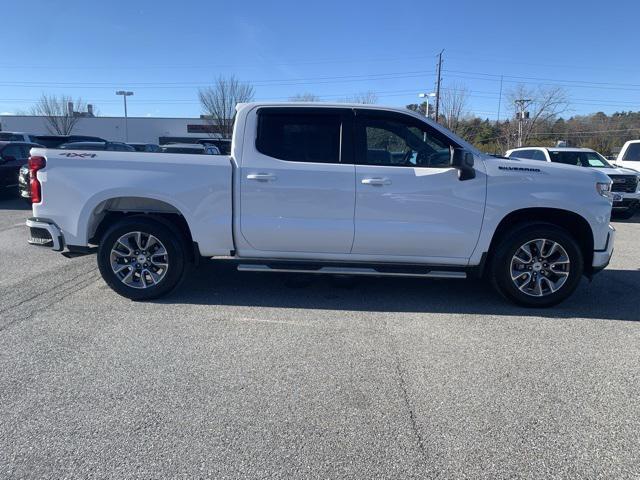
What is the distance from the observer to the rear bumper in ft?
16.2

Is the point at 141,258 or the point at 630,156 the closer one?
the point at 141,258

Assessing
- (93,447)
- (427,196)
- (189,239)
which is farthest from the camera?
(189,239)

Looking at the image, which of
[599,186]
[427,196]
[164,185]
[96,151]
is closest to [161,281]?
[164,185]

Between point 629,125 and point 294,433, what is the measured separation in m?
74.7

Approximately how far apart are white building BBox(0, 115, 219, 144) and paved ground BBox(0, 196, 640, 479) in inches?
2306

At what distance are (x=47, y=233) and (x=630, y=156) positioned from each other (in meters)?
16.6

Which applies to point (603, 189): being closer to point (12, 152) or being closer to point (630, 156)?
point (630, 156)

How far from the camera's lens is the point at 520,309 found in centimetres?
500

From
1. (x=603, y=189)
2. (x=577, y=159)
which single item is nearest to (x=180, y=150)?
(x=603, y=189)

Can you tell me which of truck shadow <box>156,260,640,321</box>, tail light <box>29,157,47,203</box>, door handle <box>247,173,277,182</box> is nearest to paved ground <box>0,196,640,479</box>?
truck shadow <box>156,260,640,321</box>

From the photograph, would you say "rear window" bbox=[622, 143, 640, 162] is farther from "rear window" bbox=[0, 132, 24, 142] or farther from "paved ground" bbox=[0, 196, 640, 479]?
"rear window" bbox=[0, 132, 24, 142]

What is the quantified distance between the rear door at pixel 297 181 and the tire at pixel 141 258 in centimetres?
84

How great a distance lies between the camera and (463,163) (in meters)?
4.55

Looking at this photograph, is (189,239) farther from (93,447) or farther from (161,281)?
(93,447)
